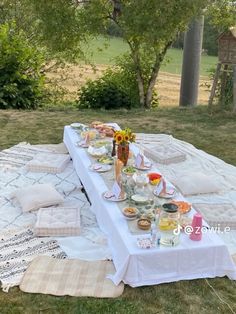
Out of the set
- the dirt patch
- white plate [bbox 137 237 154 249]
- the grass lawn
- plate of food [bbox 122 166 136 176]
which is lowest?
the dirt patch

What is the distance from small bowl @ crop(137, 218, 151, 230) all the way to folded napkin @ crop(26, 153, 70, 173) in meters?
2.20

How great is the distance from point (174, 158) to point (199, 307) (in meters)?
3.08

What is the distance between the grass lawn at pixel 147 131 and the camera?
3.33 metres

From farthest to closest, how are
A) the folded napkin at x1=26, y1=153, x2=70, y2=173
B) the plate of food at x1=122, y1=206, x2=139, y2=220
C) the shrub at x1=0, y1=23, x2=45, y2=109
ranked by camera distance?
1. the shrub at x1=0, y1=23, x2=45, y2=109
2. the folded napkin at x1=26, y1=153, x2=70, y2=173
3. the plate of food at x1=122, y1=206, x2=139, y2=220

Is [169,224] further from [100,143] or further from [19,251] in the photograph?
[100,143]

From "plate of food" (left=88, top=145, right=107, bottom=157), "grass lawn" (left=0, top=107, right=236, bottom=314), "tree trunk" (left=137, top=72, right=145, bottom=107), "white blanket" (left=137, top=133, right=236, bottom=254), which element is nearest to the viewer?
"grass lawn" (left=0, top=107, right=236, bottom=314)

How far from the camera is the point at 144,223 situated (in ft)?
12.2

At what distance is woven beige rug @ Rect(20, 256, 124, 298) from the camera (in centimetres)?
Result: 344

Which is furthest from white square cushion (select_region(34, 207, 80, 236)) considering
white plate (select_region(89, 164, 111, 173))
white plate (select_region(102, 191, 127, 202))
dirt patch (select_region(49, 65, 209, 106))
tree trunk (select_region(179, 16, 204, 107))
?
dirt patch (select_region(49, 65, 209, 106))

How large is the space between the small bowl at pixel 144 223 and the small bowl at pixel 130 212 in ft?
0.32

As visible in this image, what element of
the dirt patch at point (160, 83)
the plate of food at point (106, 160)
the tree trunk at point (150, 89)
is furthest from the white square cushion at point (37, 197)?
the dirt patch at point (160, 83)

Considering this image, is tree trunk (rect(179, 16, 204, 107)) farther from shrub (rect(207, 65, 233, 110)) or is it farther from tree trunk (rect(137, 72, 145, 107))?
tree trunk (rect(137, 72, 145, 107))

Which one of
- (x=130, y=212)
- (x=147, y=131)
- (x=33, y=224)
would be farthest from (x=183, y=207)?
(x=147, y=131)

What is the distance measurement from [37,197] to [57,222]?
556 millimetres
